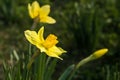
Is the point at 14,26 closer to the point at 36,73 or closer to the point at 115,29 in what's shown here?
the point at 115,29

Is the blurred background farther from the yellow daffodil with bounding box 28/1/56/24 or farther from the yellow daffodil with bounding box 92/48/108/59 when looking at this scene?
the yellow daffodil with bounding box 92/48/108/59

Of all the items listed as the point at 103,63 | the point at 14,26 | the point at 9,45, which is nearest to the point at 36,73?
the point at 103,63

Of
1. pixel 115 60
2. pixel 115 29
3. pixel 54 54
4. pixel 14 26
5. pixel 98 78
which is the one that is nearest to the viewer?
pixel 54 54

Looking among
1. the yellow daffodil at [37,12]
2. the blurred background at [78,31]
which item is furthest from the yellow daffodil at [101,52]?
the blurred background at [78,31]

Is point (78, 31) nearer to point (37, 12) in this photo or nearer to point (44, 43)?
point (37, 12)

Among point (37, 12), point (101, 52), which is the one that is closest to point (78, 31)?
point (37, 12)

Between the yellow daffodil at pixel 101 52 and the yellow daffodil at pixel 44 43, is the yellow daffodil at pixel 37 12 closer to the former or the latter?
the yellow daffodil at pixel 44 43

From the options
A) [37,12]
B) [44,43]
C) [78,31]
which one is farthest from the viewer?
[78,31]

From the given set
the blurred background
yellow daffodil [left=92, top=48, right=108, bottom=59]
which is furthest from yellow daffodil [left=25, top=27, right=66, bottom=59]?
the blurred background
